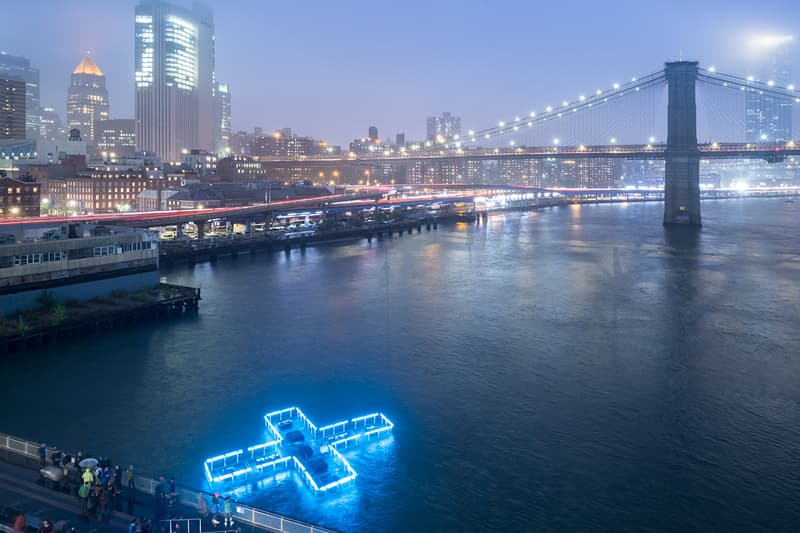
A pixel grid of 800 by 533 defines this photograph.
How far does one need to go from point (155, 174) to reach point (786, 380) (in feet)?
237

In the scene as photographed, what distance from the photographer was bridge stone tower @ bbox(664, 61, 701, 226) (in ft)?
206

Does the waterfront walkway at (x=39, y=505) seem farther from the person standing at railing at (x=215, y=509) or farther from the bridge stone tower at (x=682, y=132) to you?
the bridge stone tower at (x=682, y=132)

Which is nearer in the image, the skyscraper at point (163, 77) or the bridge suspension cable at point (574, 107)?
the bridge suspension cable at point (574, 107)

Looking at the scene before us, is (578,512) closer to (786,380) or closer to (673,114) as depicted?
(786,380)

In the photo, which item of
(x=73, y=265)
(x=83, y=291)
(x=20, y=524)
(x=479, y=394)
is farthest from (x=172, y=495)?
(x=73, y=265)

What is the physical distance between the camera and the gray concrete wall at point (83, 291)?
22984 mm

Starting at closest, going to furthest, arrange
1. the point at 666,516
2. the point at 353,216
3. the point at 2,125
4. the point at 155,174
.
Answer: the point at 666,516, the point at 353,216, the point at 155,174, the point at 2,125

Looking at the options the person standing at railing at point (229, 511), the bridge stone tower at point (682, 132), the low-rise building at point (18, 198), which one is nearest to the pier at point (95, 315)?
the person standing at railing at point (229, 511)

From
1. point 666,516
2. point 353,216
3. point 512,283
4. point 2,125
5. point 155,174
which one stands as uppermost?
point 2,125

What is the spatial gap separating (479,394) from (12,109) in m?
141

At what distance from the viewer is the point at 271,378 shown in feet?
64.5

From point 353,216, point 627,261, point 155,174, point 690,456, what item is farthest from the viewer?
point 155,174

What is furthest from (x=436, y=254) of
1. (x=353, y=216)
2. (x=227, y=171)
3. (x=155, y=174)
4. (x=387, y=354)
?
(x=227, y=171)

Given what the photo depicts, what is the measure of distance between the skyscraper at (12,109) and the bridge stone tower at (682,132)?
119912mm
